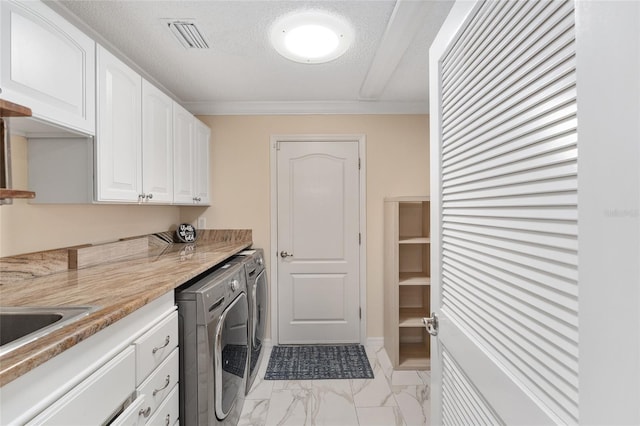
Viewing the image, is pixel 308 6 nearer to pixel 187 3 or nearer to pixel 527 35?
pixel 187 3

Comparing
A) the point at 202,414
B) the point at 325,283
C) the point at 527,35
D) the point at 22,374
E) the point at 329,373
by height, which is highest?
the point at 527,35

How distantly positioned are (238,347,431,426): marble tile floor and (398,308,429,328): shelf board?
0.37 m

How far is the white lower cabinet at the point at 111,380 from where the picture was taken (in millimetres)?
778

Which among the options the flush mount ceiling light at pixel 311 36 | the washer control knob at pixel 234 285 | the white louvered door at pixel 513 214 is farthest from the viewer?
the washer control knob at pixel 234 285

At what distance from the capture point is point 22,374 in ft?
2.40

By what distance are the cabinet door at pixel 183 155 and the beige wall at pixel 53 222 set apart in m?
0.36

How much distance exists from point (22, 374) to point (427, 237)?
9.19 feet

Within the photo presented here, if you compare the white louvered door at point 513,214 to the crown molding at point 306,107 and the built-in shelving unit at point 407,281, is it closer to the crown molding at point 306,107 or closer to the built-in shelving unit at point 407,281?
the built-in shelving unit at point 407,281

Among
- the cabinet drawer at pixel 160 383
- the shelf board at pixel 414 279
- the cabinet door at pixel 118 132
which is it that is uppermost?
the cabinet door at pixel 118 132

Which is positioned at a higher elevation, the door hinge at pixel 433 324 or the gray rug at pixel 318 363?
the door hinge at pixel 433 324

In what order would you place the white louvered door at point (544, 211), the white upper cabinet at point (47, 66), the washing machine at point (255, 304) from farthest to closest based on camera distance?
the washing machine at point (255, 304) → the white upper cabinet at point (47, 66) → the white louvered door at point (544, 211)

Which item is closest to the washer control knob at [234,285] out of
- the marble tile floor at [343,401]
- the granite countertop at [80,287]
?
the granite countertop at [80,287]

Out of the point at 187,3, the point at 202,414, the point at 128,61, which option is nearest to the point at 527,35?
the point at 187,3

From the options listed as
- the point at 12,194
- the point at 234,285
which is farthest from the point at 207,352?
the point at 12,194
